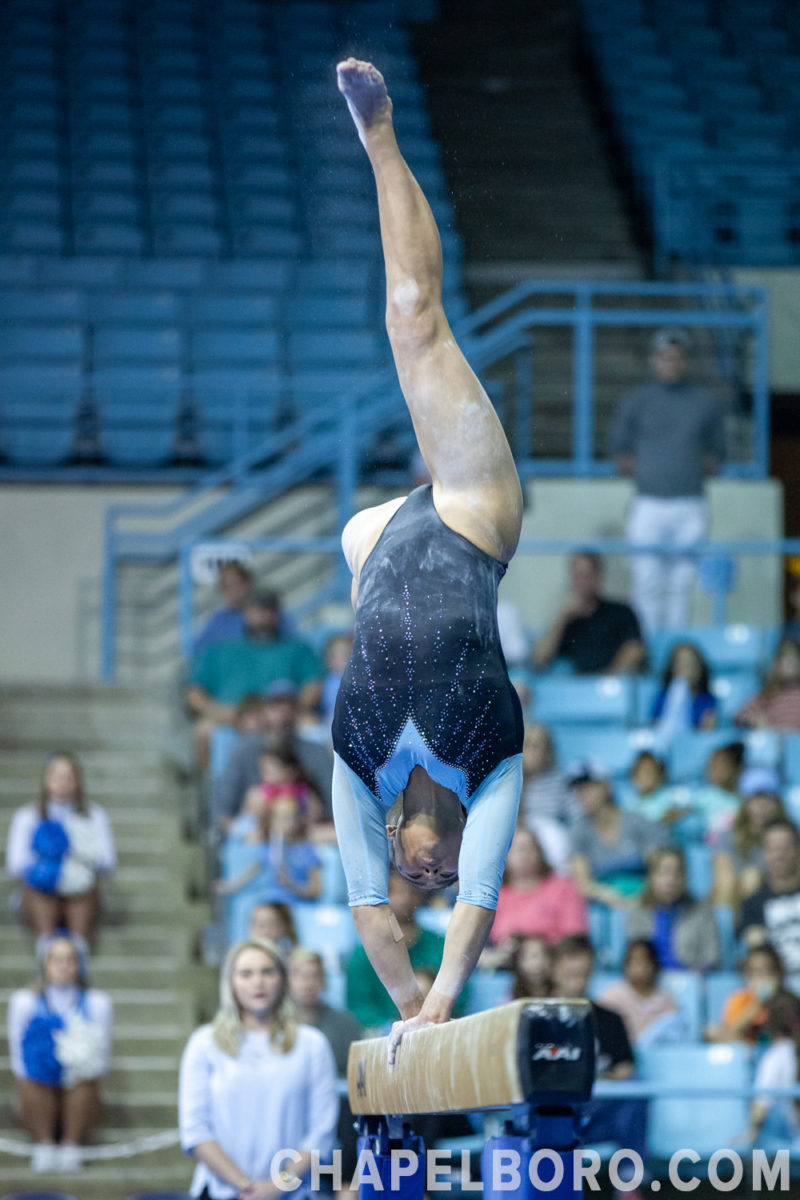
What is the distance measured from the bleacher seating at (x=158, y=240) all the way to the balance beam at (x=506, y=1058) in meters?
4.54

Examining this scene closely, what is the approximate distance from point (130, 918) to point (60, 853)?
70cm

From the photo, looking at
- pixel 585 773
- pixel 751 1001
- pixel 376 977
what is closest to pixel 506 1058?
pixel 376 977

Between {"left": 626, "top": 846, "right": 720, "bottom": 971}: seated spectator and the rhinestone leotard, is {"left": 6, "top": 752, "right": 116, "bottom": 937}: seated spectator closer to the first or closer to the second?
{"left": 626, "top": 846, "right": 720, "bottom": 971}: seated spectator

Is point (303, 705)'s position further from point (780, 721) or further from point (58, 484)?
point (58, 484)

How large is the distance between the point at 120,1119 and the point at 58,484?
15.1ft

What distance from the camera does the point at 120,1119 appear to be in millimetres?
6977

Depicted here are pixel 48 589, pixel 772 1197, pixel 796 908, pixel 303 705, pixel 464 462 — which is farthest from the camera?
pixel 48 589

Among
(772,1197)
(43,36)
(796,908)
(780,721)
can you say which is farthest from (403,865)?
(43,36)

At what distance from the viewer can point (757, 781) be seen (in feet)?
25.4

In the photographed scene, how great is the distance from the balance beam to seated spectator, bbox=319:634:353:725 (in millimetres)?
4317

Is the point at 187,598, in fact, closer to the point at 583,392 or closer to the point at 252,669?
the point at 252,669

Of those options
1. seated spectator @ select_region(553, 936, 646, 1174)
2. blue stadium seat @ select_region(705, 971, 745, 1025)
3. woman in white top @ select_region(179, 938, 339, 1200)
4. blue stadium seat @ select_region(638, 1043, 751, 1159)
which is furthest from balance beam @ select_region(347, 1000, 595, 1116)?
blue stadium seat @ select_region(705, 971, 745, 1025)

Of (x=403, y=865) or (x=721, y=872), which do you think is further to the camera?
(x=721, y=872)

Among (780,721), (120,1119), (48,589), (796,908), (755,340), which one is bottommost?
(120,1119)
